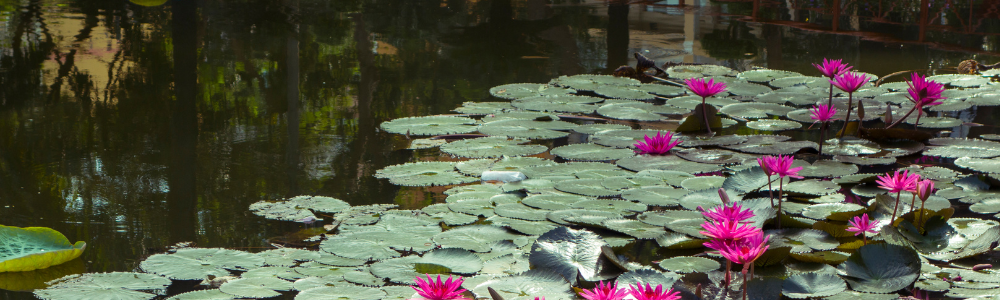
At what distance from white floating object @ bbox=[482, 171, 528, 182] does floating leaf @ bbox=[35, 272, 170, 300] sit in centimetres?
113

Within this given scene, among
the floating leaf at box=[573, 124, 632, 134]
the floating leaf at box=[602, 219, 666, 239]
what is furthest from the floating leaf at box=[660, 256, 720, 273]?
the floating leaf at box=[573, 124, 632, 134]

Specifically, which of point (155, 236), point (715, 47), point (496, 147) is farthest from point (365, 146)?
point (715, 47)

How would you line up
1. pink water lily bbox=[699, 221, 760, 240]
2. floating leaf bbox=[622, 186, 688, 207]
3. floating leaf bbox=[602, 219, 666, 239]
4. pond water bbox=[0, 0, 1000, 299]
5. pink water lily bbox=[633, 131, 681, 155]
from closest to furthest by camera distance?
Result: 1. pink water lily bbox=[699, 221, 760, 240]
2. floating leaf bbox=[602, 219, 666, 239]
3. floating leaf bbox=[622, 186, 688, 207]
4. pond water bbox=[0, 0, 1000, 299]
5. pink water lily bbox=[633, 131, 681, 155]

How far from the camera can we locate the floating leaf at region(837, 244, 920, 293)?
1651 millimetres

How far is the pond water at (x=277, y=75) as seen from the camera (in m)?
2.46

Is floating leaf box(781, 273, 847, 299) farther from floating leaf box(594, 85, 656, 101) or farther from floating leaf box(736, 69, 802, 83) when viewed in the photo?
floating leaf box(736, 69, 802, 83)

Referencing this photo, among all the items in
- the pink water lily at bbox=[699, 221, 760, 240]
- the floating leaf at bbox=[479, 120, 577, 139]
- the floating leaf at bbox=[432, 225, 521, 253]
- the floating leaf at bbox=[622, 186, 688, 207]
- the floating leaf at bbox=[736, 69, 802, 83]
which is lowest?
the floating leaf at bbox=[432, 225, 521, 253]

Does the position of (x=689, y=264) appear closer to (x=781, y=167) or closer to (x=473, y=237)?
(x=781, y=167)

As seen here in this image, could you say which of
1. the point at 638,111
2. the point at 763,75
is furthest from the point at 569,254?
the point at 763,75

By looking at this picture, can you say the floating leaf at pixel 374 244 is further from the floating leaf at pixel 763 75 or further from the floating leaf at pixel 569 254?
the floating leaf at pixel 763 75

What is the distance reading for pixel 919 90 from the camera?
2727mm

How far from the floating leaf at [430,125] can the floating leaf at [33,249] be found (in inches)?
63.5

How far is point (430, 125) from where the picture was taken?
11.5ft

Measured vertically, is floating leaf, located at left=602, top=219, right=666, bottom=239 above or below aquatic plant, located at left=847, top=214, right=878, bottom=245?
below
